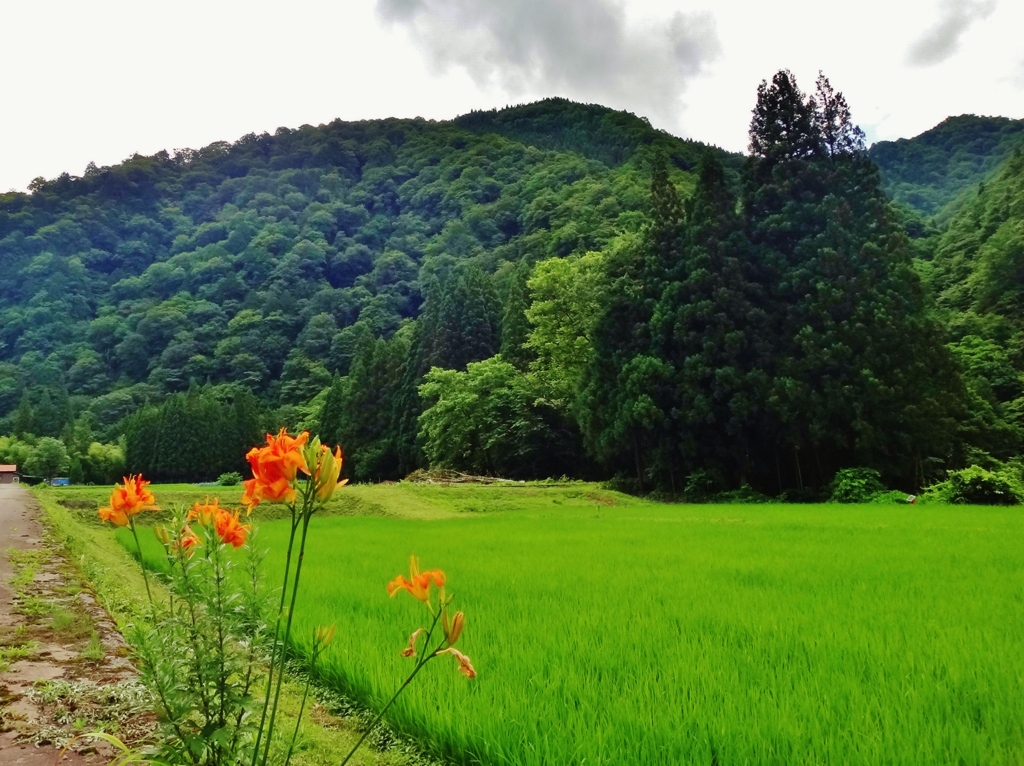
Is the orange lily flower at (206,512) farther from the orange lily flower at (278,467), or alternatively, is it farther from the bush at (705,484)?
the bush at (705,484)

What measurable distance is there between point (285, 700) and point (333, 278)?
2359 inches

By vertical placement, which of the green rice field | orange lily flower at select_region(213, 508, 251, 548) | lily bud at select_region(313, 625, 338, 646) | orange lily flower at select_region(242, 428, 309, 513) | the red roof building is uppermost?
orange lily flower at select_region(242, 428, 309, 513)

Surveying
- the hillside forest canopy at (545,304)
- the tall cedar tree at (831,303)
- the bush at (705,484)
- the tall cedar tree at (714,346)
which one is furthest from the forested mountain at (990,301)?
the bush at (705,484)

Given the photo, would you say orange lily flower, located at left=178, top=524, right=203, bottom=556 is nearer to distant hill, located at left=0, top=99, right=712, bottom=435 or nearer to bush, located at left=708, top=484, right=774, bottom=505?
bush, located at left=708, top=484, right=774, bottom=505

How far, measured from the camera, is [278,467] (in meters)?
1.29

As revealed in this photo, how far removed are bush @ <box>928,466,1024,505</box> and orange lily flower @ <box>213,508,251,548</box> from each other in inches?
670

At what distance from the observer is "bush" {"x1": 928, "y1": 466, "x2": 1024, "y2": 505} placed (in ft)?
48.3

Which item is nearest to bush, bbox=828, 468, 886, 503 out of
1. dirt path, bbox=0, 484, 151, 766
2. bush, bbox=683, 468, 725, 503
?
bush, bbox=683, 468, 725, 503

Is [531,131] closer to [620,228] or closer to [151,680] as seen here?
[620,228]

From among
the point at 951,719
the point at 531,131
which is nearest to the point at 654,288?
the point at 951,719

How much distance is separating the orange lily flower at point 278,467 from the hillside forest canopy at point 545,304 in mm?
17720

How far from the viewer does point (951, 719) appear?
2.34 m

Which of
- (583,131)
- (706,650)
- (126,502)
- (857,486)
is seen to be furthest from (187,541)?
(583,131)

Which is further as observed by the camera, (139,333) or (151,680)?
(139,333)
